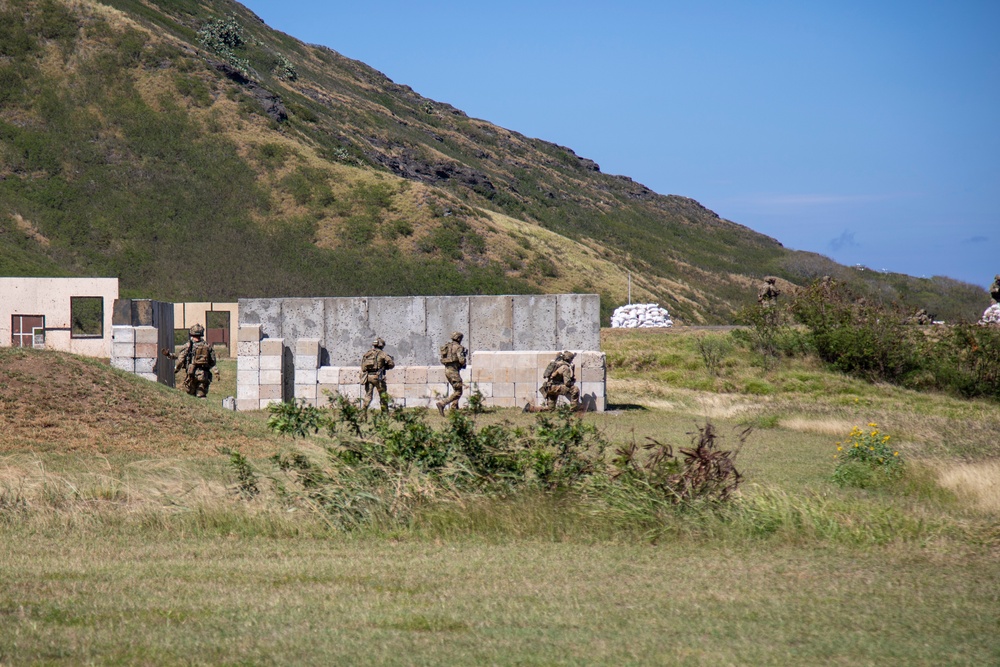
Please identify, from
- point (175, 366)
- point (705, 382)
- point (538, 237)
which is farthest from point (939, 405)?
point (538, 237)

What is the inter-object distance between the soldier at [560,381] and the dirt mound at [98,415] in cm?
640

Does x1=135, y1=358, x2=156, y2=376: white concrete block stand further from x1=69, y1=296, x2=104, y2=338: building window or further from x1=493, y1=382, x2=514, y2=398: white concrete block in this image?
x1=69, y1=296, x2=104, y2=338: building window

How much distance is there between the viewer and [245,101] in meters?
70.6

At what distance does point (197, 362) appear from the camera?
2136cm

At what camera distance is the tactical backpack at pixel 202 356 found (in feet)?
69.9

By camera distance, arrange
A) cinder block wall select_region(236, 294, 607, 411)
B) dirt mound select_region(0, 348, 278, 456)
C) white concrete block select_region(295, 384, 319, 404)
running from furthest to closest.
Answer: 1. cinder block wall select_region(236, 294, 607, 411)
2. white concrete block select_region(295, 384, 319, 404)
3. dirt mound select_region(0, 348, 278, 456)

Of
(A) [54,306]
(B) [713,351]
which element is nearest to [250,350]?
(A) [54,306]

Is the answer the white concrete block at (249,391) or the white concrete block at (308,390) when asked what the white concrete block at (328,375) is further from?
the white concrete block at (249,391)

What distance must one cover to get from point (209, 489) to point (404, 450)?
70.5 inches

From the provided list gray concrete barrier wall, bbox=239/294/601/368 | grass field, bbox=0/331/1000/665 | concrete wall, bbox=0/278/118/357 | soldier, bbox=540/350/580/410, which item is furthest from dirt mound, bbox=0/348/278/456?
concrete wall, bbox=0/278/118/357

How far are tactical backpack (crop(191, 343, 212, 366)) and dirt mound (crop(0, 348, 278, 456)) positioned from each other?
181 inches

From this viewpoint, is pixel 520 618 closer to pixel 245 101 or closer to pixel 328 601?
pixel 328 601

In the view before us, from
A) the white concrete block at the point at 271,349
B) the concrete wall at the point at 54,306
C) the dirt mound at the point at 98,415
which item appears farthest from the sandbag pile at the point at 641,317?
the dirt mound at the point at 98,415

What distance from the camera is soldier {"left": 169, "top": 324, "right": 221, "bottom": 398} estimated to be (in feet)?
70.2
